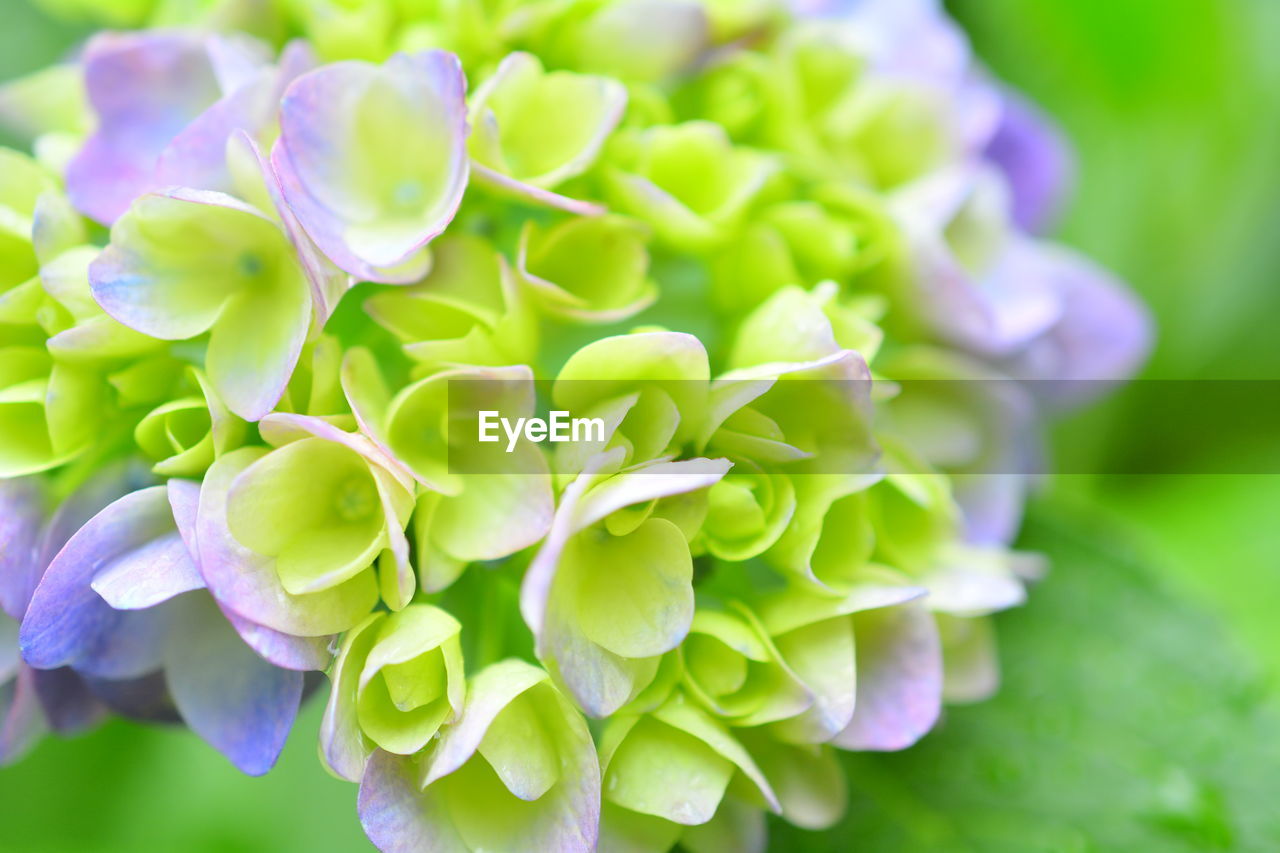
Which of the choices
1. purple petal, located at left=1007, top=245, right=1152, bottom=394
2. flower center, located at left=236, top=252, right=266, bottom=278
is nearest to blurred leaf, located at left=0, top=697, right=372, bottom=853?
flower center, located at left=236, top=252, right=266, bottom=278

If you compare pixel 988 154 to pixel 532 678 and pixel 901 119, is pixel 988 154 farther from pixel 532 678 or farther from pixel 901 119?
pixel 532 678

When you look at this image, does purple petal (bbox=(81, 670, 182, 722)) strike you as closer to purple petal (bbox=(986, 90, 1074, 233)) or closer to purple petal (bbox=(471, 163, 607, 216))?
purple petal (bbox=(471, 163, 607, 216))

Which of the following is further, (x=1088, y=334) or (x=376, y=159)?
(x=1088, y=334)

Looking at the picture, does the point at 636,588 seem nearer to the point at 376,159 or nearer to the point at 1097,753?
the point at 376,159

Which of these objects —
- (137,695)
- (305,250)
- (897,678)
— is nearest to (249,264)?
(305,250)

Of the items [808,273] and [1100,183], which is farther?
[1100,183]

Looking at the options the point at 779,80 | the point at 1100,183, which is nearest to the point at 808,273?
the point at 779,80

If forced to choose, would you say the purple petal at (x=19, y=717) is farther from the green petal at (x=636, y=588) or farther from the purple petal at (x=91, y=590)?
the green petal at (x=636, y=588)
